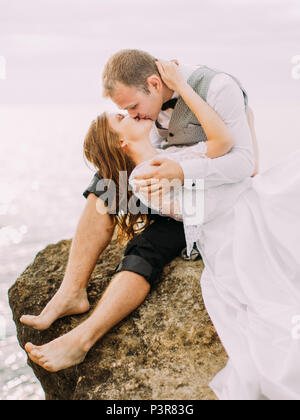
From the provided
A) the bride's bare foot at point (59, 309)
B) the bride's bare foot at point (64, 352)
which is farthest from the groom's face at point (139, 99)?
the bride's bare foot at point (64, 352)

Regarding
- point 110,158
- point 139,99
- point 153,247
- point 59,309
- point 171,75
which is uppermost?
point 171,75

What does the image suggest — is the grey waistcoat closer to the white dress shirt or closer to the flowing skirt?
the white dress shirt

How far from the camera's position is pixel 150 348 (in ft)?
8.98

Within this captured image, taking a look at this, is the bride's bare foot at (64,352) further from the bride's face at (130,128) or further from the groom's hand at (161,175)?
the bride's face at (130,128)

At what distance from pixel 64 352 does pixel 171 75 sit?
171cm

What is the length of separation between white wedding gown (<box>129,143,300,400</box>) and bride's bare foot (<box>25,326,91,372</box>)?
726 millimetres

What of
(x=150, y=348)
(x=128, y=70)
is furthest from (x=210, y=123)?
(x=150, y=348)

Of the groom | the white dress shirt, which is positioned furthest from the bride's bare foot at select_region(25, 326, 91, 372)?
the white dress shirt

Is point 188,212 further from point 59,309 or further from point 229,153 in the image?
point 59,309

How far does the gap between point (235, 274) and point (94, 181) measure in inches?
42.8

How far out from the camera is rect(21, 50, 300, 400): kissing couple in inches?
102
